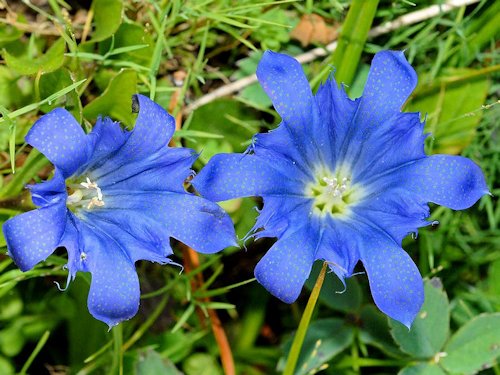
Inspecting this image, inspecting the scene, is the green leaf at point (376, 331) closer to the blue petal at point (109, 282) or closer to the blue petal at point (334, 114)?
the blue petal at point (334, 114)

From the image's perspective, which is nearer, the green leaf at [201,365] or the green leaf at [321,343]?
the green leaf at [321,343]

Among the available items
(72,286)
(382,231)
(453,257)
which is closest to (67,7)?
(72,286)

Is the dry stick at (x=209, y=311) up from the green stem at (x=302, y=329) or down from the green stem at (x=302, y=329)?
down

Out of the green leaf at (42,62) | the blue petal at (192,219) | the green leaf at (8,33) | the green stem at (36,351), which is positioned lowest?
the green stem at (36,351)

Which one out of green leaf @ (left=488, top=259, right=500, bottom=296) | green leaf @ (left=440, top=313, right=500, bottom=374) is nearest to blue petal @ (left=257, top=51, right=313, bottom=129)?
green leaf @ (left=440, top=313, right=500, bottom=374)

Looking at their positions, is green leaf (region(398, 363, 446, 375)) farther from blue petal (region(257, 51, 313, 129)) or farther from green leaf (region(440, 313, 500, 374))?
blue petal (region(257, 51, 313, 129))

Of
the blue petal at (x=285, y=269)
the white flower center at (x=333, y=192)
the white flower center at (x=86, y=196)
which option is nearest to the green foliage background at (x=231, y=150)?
the white flower center at (x=86, y=196)
